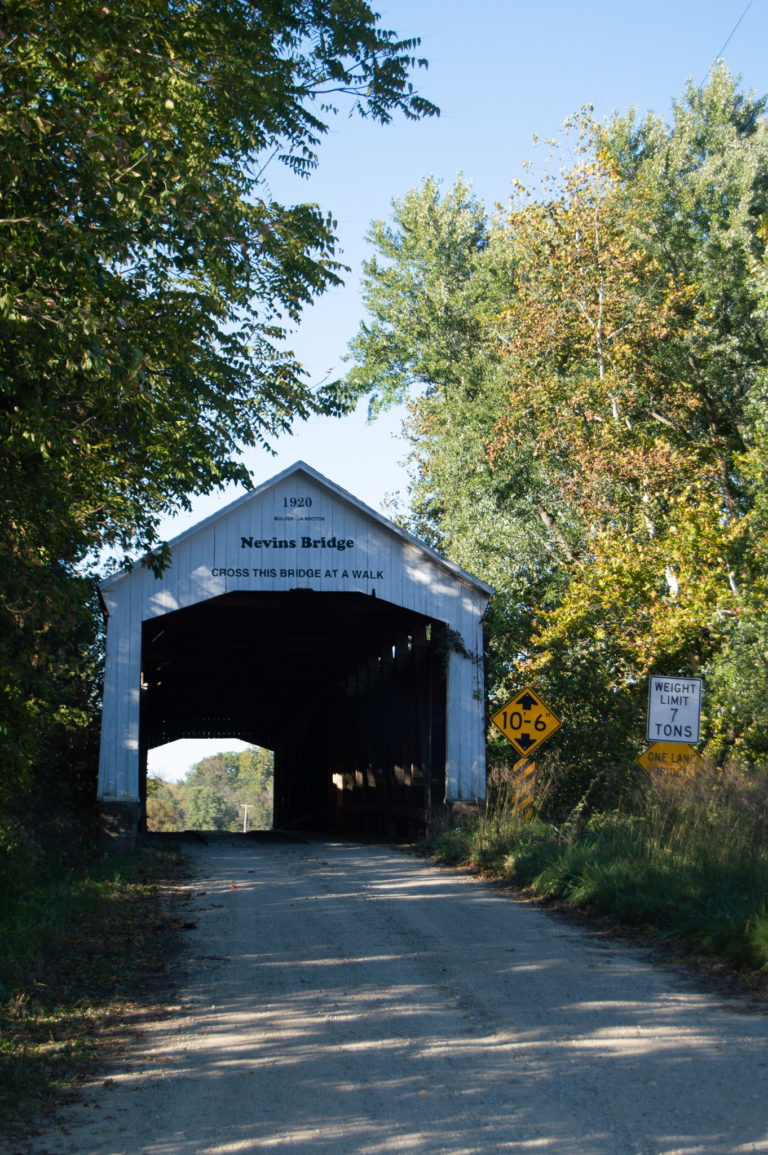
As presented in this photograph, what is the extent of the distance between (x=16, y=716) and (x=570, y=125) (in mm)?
A: 22395

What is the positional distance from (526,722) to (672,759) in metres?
2.11

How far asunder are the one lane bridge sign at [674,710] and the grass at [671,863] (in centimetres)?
54

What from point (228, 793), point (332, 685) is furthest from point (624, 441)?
point (228, 793)

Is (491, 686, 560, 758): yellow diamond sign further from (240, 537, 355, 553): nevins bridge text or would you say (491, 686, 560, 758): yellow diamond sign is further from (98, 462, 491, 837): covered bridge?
(240, 537, 355, 553): nevins bridge text

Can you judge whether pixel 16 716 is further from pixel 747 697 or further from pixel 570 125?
pixel 570 125

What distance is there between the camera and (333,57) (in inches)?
468

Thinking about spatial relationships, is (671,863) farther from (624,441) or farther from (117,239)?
(624,441)

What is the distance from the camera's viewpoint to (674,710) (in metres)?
11.2

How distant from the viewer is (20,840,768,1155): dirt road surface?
13.6ft

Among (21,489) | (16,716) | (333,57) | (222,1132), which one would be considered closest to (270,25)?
(333,57)

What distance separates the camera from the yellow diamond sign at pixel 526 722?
13508 mm

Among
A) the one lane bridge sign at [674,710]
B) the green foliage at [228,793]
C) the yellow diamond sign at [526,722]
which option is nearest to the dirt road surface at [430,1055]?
the one lane bridge sign at [674,710]

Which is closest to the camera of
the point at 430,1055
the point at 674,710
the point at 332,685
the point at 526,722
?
the point at 430,1055

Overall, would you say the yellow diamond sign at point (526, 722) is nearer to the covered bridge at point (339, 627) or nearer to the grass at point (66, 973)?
the covered bridge at point (339, 627)
